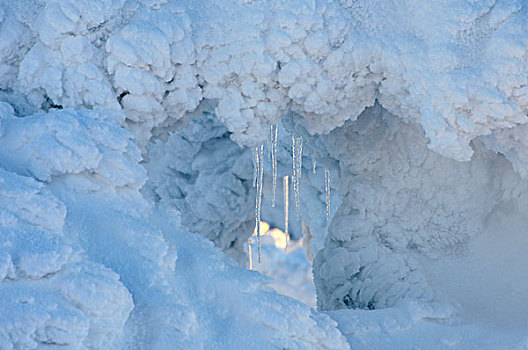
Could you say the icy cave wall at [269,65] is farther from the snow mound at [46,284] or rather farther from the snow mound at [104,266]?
the snow mound at [46,284]

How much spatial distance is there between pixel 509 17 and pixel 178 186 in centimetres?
319

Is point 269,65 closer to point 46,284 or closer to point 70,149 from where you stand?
point 70,149

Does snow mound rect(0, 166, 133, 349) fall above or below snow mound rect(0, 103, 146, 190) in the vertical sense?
below

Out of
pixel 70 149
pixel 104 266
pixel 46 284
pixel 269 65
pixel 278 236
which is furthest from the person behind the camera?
pixel 278 236

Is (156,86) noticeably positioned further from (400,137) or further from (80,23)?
(400,137)

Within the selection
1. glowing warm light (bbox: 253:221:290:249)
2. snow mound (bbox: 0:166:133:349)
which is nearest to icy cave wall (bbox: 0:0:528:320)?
snow mound (bbox: 0:166:133:349)

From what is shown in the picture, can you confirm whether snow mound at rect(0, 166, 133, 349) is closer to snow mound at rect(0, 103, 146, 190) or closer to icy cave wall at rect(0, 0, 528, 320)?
snow mound at rect(0, 103, 146, 190)

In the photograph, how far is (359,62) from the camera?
327 centimetres

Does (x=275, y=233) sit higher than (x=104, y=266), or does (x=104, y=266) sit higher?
(x=104, y=266)

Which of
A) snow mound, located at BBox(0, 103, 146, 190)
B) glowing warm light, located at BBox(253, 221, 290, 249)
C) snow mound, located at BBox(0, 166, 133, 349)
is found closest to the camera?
snow mound, located at BBox(0, 166, 133, 349)

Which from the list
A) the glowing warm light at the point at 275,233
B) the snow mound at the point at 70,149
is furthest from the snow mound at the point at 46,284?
the glowing warm light at the point at 275,233

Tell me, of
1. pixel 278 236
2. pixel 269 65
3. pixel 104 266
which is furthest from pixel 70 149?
pixel 278 236

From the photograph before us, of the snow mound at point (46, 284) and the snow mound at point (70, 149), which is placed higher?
the snow mound at point (70, 149)

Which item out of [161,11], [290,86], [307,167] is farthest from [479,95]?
[307,167]
